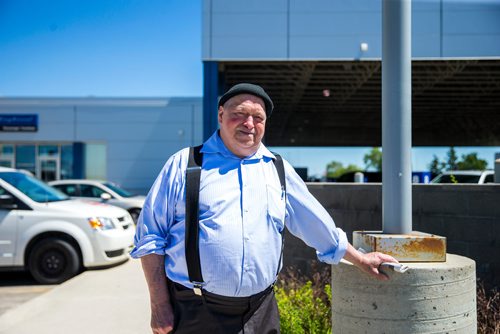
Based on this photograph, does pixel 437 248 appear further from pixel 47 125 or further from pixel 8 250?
pixel 47 125

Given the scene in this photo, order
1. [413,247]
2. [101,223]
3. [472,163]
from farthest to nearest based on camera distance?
[472,163], [101,223], [413,247]

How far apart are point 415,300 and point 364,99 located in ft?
72.5

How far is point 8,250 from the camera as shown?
7.03 meters

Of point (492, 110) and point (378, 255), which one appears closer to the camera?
point (378, 255)

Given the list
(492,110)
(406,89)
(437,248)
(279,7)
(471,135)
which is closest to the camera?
(437,248)

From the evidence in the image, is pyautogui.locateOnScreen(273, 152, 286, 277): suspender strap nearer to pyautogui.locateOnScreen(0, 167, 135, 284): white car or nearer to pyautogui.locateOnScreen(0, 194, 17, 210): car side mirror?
pyautogui.locateOnScreen(0, 167, 135, 284): white car

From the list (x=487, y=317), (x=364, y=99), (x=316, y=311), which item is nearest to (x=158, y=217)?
(x=316, y=311)

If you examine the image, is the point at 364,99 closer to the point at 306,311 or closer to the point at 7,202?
the point at 7,202

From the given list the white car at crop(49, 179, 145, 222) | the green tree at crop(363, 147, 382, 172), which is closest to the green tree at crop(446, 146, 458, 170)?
the white car at crop(49, 179, 145, 222)

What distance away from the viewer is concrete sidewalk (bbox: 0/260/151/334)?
4672 mm

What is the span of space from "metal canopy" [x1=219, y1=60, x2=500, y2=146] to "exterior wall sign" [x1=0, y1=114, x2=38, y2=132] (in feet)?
43.3

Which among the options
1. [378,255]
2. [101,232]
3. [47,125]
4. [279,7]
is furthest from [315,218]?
[47,125]

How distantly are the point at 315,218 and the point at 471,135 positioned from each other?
39234 mm

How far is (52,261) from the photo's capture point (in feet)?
23.4
